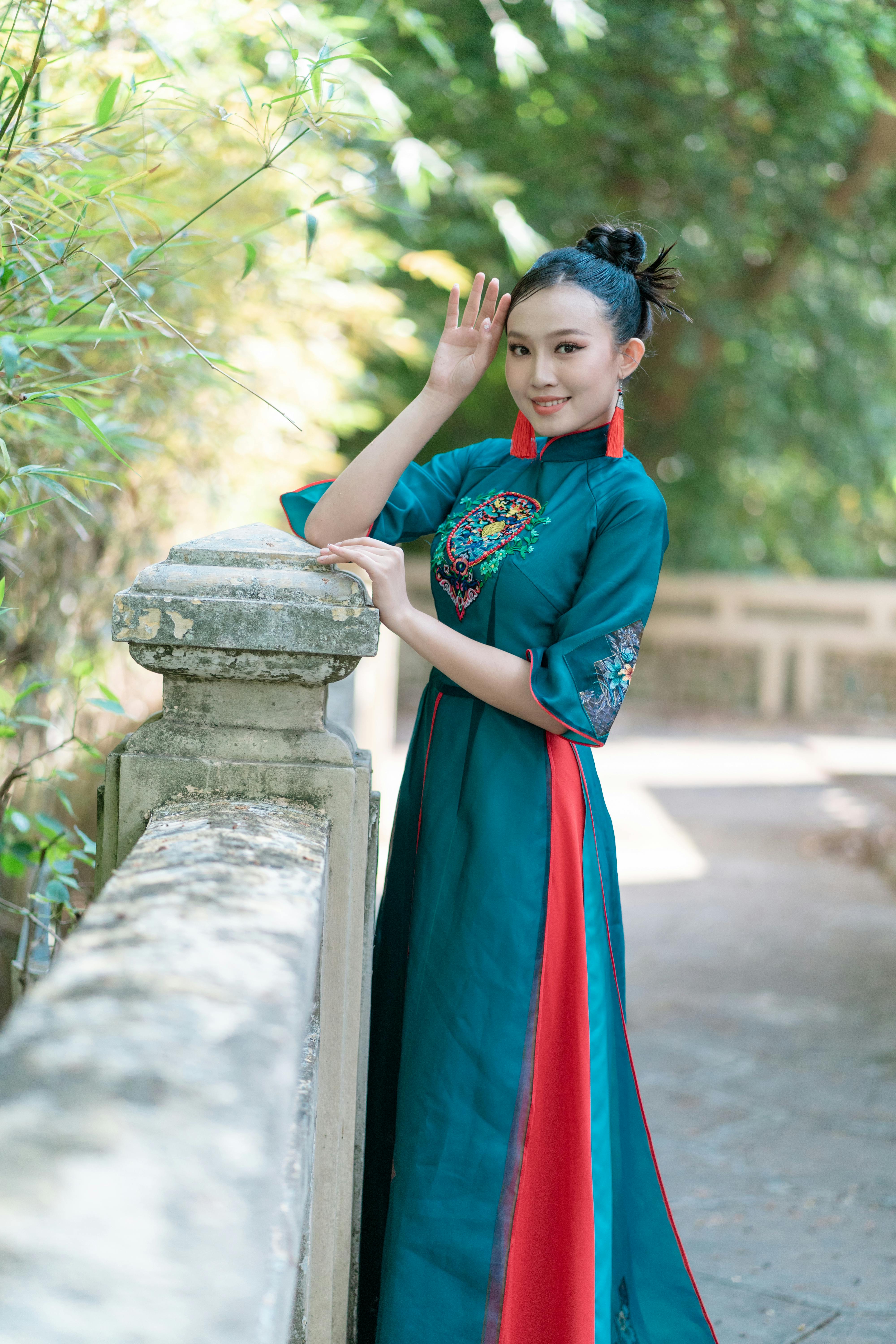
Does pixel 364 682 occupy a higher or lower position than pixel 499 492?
higher

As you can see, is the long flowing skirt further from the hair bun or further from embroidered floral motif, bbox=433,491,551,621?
the hair bun

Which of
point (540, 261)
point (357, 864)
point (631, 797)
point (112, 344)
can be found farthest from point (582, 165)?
point (357, 864)

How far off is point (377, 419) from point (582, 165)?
2270 mm

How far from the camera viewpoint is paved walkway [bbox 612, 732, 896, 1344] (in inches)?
98.0

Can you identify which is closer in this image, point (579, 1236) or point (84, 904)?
point (579, 1236)

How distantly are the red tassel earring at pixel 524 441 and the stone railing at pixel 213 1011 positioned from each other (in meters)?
0.40

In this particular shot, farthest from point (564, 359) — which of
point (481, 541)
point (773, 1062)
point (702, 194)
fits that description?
point (702, 194)

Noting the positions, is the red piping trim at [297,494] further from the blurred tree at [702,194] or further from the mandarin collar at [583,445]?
the blurred tree at [702,194]

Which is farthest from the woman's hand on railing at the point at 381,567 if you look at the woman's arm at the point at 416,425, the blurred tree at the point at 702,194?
the blurred tree at the point at 702,194

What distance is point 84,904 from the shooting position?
2.39 metres

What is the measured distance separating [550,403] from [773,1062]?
2667 mm

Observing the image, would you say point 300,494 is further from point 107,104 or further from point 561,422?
point 107,104

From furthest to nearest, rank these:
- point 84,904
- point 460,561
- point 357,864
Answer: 1. point 84,904
2. point 460,561
3. point 357,864

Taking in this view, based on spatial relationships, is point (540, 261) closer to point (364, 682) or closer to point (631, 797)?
point (364, 682)
